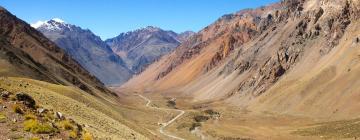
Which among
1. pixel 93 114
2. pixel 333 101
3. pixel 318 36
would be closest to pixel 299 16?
pixel 318 36

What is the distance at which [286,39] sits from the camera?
192 m

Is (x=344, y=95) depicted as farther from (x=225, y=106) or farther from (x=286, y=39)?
(x=286, y=39)

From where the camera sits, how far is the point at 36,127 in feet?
83.5

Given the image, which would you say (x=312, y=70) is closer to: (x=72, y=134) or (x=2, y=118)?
(x=72, y=134)

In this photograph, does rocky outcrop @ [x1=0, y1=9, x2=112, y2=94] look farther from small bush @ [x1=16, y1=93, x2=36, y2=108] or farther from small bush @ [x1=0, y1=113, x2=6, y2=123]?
small bush @ [x1=0, y1=113, x2=6, y2=123]

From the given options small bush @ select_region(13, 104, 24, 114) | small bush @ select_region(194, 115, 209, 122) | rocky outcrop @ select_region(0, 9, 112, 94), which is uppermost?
rocky outcrop @ select_region(0, 9, 112, 94)

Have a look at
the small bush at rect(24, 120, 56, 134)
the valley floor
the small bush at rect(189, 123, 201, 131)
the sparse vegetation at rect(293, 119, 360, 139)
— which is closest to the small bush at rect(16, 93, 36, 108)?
the small bush at rect(24, 120, 56, 134)

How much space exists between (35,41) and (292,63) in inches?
3382

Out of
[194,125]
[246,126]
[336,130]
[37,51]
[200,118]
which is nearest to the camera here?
[336,130]

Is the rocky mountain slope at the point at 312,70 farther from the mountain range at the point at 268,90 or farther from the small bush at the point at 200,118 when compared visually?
the small bush at the point at 200,118

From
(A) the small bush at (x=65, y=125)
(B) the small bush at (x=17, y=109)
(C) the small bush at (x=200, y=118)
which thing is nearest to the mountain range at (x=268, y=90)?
(C) the small bush at (x=200, y=118)

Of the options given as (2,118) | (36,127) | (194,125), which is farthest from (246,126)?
(36,127)

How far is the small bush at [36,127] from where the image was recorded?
25.3m

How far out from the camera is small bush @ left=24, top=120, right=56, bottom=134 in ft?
83.0
